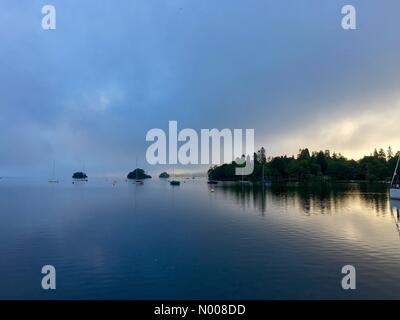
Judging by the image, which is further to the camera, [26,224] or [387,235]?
[26,224]

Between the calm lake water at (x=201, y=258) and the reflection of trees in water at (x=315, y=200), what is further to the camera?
the reflection of trees in water at (x=315, y=200)

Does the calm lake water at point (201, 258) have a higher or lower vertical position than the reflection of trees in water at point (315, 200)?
higher

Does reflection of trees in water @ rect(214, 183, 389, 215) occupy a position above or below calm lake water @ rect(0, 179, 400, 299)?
below

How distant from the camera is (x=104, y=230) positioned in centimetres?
4381

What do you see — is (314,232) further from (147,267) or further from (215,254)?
(147,267)

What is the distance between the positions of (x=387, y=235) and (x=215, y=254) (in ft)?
85.3

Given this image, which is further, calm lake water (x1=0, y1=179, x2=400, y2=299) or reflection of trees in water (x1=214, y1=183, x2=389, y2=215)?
reflection of trees in water (x1=214, y1=183, x2=389, y2=215)

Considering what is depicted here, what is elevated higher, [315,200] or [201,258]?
[201,258]

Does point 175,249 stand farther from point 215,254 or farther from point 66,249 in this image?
point 66,249

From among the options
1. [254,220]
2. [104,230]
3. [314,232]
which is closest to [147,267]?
[104,230]

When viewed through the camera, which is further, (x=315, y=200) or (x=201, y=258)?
(x=315, y=200)
